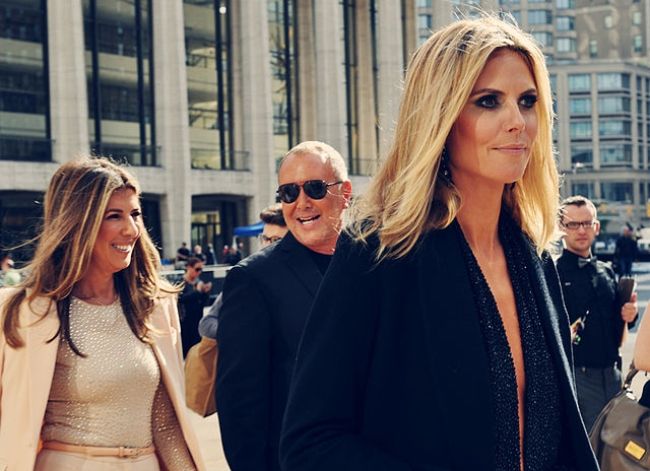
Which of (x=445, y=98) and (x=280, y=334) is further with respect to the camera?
(x=280, y=334)

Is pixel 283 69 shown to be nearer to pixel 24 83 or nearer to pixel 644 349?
pixel 24 83

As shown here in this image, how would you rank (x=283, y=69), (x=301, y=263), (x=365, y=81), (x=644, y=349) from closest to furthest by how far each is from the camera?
(x=644, y=349), (x=301, y=263), (x=283, y=69), (x=365, y=81)

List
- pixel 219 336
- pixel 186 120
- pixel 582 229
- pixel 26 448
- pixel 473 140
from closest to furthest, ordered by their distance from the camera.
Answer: pixel 473 140 < pixel 26 448 < pixel 219 336 < pixel 582 229 < pixel 186 120

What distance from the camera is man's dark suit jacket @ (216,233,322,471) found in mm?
4332

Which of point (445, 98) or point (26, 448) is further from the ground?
point (445, 98)

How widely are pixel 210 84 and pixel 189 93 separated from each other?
1163 mm

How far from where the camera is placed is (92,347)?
15.2 ft

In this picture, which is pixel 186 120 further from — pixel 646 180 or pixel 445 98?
pixel 646 180

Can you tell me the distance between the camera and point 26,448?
14.0 feet

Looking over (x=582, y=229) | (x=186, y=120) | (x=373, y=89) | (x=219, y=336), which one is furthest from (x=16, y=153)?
(x=219, y=336)

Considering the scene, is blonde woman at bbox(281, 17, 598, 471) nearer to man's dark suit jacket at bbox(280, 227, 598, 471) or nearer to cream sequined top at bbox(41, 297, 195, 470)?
man's dark suit jacket at bbox(280, 227, 598, 471)

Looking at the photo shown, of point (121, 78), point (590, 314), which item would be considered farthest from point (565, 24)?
point (590, 314)

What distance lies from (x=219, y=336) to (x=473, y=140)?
2409 millimetres

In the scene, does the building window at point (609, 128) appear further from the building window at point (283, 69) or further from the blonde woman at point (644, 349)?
the blonde woman at point (644, 349)
